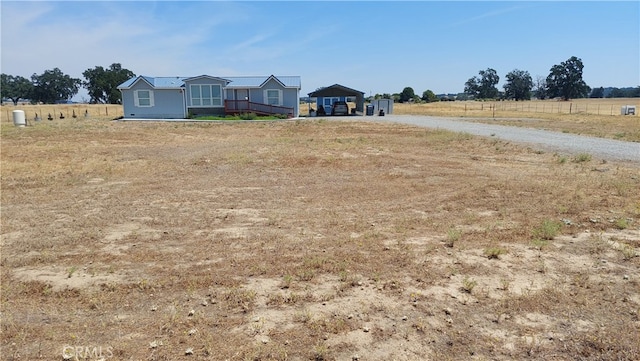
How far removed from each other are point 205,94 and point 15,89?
307 ft

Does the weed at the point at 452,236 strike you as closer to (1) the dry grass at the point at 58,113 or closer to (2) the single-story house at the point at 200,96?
(2) the single-story house at the point at 200,96

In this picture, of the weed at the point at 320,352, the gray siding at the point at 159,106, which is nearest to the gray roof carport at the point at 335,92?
the gray siding at the point at 159,106

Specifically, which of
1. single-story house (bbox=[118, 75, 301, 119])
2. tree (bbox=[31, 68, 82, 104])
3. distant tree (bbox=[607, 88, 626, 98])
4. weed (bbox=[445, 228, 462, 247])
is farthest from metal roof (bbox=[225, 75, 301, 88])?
distant tree (bbox=[607, 88, 626, 98])

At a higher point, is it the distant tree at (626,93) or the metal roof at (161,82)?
the distant tree at (626,93)

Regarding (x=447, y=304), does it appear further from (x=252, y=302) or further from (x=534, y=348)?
(x=252, y=302)

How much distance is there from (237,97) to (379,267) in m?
33.9

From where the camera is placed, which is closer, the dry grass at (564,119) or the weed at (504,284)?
the weed at (504,284)

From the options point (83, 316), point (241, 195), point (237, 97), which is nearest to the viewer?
point (83, 316)

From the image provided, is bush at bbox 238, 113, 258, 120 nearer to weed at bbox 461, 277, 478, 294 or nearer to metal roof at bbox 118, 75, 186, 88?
metal roof at bbox 118, 75, 186, 88

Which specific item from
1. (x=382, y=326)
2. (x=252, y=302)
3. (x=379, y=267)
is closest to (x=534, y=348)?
(x=382, y=326)

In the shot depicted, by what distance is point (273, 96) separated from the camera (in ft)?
122

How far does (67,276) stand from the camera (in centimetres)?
465

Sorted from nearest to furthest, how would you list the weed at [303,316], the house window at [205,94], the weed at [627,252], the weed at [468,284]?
the weed at [303,316], the weed at [468,284], the weed at [627,252], the house window at [205,94]

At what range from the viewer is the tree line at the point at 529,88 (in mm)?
121100
